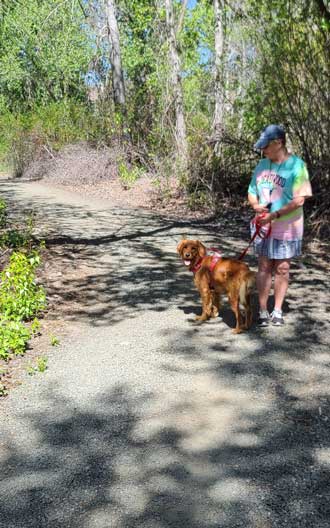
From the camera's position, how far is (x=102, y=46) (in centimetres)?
2053

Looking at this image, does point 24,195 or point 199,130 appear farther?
point 24,195

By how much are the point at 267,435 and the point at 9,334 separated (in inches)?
114

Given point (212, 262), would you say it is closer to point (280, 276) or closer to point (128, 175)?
point (280, 276)

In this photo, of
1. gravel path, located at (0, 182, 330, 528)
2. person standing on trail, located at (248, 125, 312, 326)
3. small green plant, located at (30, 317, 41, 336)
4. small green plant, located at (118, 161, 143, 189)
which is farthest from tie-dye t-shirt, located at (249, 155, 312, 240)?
small green plant, located at (118, 161, 143, 189)

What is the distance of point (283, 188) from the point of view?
5.09m

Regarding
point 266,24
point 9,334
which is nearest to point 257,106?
point 266,24

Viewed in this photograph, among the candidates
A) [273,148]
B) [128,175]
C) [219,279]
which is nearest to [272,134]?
[273,148]

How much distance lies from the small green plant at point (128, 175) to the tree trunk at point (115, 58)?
107 inches

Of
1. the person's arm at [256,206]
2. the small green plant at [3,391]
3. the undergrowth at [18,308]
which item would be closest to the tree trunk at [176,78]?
the undergrowth at [18,308]

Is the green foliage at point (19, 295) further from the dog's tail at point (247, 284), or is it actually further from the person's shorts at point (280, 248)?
the person's shorts at point (280, 248)

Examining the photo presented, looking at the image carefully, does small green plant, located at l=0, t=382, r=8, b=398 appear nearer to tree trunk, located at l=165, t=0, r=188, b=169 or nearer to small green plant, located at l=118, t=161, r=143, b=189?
tree trunk, located at l=165, t=0, r=188, b=169

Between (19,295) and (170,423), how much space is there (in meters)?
2.95

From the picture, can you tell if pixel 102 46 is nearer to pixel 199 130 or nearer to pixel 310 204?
pixel 199 130

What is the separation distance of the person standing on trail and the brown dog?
0.28 m
